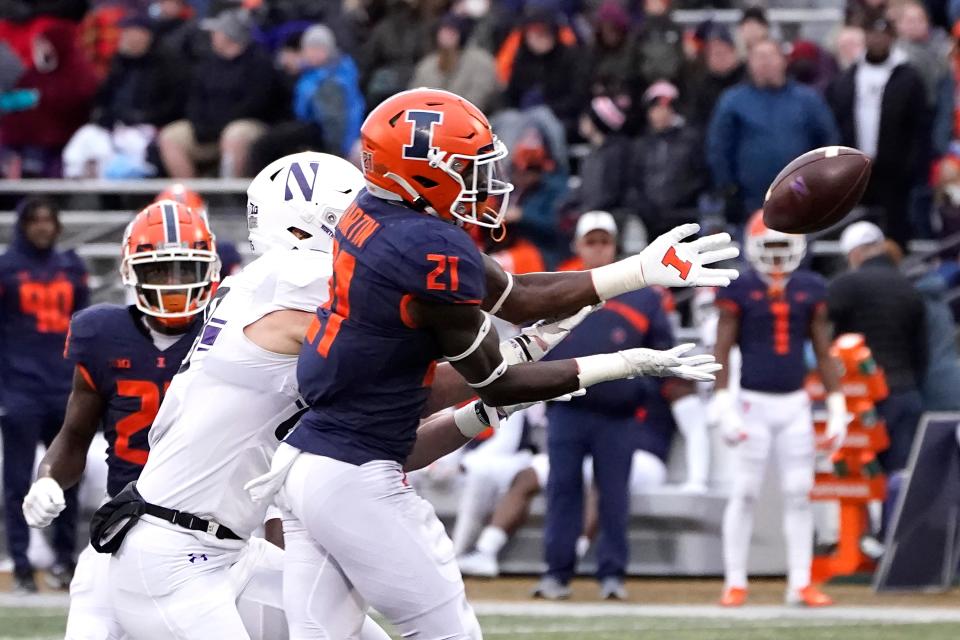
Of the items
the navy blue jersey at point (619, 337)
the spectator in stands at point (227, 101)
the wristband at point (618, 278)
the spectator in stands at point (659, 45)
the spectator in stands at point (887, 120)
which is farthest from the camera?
the spectator in stands at point (227, 101)

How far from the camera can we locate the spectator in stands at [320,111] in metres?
11.1

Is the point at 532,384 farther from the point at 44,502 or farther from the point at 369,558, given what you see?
the point at 44,502

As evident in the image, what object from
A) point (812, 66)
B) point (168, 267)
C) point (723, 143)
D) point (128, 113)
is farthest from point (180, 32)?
point (168, 267)

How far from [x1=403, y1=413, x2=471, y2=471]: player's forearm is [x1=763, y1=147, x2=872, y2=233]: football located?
116 centimetres

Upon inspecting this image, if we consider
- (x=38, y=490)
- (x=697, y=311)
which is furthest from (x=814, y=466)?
(x=38, y=490)

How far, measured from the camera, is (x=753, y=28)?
10680 millimetres

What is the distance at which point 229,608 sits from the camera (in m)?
4.24

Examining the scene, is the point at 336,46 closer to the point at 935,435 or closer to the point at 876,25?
the point at 876,25

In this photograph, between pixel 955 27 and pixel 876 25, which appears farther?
pixel 955 27

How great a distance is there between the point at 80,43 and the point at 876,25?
18.4 ft

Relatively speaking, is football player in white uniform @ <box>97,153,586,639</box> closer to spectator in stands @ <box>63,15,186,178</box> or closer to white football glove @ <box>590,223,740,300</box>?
white football glove @ <box>590,223,740,300</box>

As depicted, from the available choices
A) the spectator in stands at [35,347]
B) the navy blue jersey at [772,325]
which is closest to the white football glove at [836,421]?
the navy blue jersey at [772,325]

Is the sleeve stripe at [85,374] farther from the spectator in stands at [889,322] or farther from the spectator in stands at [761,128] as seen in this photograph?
the spectator in stands at [761,128]

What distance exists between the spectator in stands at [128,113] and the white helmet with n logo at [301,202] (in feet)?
24.8
